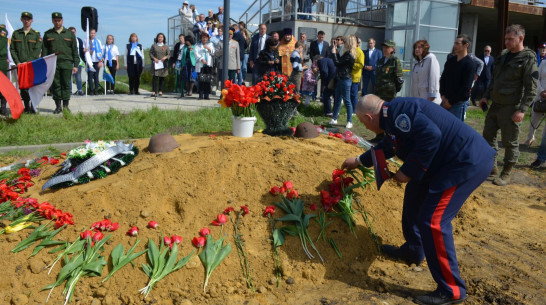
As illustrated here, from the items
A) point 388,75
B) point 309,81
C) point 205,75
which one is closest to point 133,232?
point 388,75

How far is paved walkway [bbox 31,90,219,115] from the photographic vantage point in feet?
33.6

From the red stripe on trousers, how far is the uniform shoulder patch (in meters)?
0.53

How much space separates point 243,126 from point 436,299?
298 centimetres

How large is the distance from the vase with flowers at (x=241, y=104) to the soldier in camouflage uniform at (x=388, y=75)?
310 centimetres

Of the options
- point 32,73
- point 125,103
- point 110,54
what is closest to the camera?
point 32,73

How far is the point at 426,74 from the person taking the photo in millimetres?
6516

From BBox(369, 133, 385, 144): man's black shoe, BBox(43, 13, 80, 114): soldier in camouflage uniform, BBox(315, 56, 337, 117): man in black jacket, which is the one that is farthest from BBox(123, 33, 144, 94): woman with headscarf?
BBox(369, 133, 385, 144): man's black shoe

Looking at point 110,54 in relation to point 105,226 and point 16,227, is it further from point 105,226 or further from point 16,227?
point 105,226

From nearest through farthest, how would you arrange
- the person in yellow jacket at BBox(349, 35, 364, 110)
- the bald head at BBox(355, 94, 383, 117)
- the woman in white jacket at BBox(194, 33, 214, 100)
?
1. the bald head at BBox(355, 94, 383, 117)
2. the person in yellow jacket at BBox(349, 35, 364, 110)
3. the woman in white jacket at BBox(194, 33, 214, 100)

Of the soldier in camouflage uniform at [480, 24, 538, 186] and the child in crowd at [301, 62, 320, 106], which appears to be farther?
the child in crowd at [301, 62, 320, 106]

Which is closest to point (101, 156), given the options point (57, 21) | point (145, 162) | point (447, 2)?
point (145, 162)

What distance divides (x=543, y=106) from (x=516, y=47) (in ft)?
7.24

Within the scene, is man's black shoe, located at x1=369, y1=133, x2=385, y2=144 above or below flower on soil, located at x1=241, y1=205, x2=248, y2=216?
above

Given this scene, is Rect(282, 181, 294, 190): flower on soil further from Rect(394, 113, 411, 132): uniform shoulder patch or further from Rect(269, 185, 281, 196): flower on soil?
Rect(394, 113, 411, 132): uniform shoulder patch
